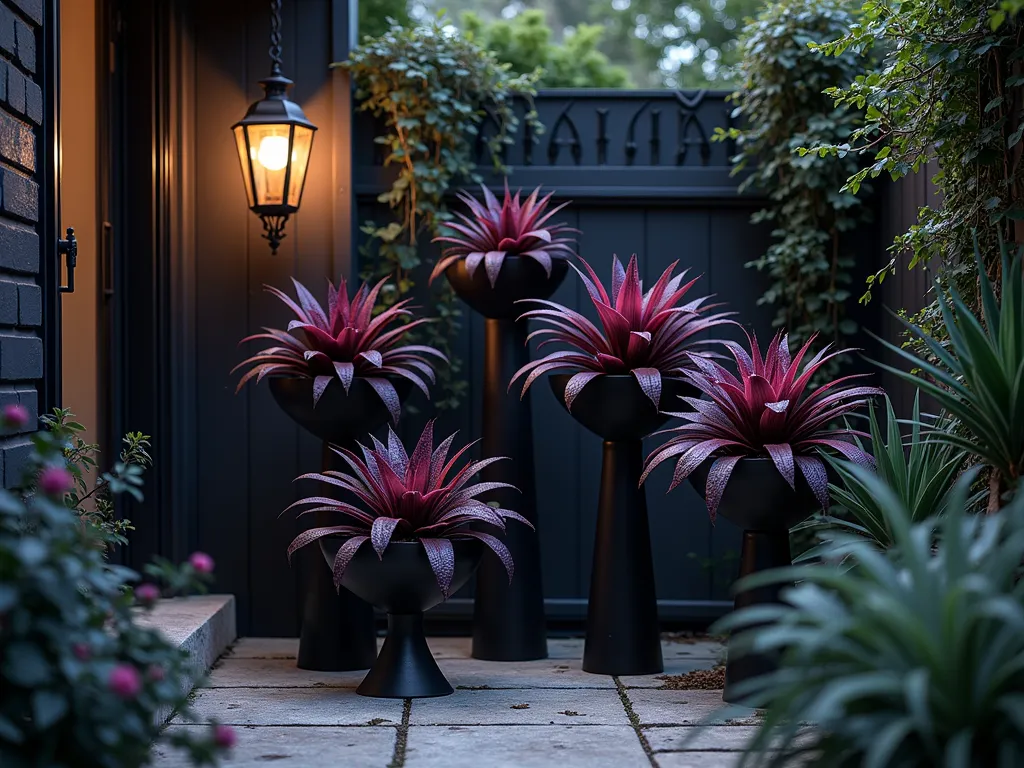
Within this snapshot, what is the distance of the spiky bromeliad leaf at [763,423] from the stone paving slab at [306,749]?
3.38ft

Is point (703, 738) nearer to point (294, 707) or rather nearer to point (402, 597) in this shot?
point (402, 597)

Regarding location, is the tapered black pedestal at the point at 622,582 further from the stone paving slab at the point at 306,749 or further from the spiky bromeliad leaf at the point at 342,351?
the stone paving slab at the point at 306,749

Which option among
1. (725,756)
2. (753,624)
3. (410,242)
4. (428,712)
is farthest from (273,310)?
(725,756)

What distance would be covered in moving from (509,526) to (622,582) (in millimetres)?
443

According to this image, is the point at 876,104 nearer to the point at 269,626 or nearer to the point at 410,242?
the point at 410,242

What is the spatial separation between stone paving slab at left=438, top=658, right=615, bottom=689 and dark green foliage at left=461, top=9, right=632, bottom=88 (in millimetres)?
4815

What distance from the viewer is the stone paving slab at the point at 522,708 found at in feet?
9.31

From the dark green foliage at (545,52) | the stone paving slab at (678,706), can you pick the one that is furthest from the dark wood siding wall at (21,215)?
the dark green foliage at (545,52)

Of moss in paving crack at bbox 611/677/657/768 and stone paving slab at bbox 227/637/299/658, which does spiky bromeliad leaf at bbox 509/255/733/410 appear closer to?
moss in paving crack at bbox 611/677/657/768

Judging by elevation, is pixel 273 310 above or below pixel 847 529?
above

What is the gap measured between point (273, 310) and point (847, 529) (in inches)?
85.8

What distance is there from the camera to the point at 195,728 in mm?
2746

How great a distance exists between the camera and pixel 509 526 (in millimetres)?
3693

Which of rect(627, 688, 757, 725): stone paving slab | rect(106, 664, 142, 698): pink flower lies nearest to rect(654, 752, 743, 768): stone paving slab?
rect(627, 688, 757, 725): stone paving slab
